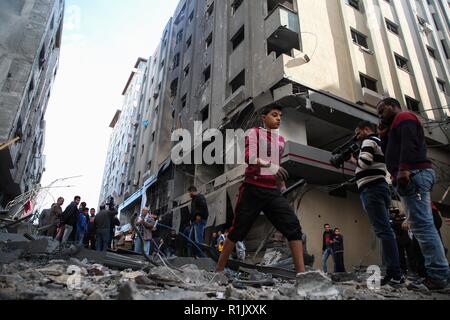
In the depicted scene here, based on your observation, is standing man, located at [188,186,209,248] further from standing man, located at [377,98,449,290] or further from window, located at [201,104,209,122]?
window, located at [201,104,209,122]

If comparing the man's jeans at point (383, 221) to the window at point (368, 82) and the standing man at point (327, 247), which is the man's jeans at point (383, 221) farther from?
the window at point (368, 82)

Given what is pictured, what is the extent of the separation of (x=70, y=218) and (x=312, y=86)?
10494mm

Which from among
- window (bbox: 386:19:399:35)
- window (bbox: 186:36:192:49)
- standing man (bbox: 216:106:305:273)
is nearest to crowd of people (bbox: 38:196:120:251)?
standing man (bbox: 216:106:305:273)

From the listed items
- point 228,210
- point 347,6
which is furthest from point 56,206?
point 347,6

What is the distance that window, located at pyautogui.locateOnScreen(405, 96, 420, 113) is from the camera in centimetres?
1550

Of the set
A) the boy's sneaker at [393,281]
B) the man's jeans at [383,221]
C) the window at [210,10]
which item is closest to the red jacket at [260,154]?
the man's jeans at [383,221]

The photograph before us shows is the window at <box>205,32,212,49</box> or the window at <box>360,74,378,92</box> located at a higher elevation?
the window at <box>205,32,212,49</box>

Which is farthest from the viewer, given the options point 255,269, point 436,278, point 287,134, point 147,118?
point 147,118

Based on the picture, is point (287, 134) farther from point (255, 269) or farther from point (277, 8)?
point (255, 269)

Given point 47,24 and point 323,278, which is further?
point 47,24

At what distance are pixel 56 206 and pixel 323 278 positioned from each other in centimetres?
993

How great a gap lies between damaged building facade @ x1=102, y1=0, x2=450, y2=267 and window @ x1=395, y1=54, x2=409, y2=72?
0.23ft

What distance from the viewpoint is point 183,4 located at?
28.5 m

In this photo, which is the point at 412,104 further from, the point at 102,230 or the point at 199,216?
the point at 102,230
